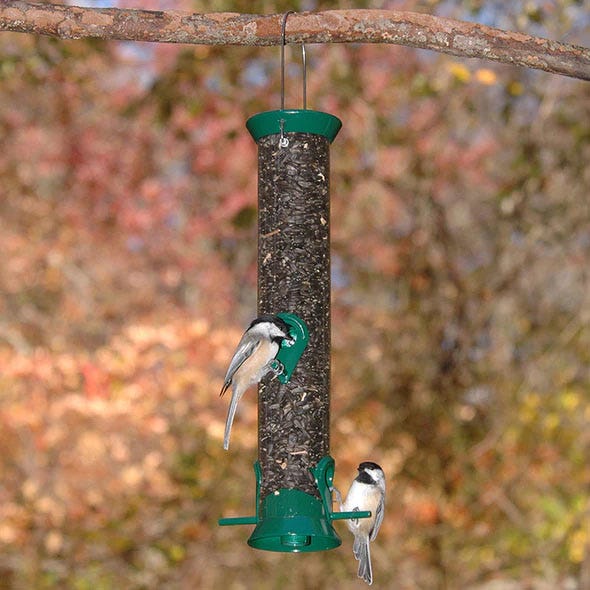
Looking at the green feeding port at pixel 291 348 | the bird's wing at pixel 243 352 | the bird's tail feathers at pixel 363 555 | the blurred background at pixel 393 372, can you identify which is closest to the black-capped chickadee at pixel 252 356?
the bird's wing at pixel 243 352

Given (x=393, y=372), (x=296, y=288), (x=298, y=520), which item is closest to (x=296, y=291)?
(x=296, y=288)

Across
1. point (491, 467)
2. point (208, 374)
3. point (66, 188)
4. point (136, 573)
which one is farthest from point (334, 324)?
point (66, 188)

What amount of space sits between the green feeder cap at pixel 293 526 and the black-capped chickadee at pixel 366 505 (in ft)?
0.89

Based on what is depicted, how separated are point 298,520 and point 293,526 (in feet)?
0.13

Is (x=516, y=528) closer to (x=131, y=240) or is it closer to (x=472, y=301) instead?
(x=472, y=301)

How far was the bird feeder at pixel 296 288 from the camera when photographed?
4.36 metres

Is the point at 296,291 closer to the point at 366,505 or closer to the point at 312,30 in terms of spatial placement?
the point at 366,505

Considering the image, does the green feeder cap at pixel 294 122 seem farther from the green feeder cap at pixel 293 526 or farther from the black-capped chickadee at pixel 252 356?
the green feeder cap at pixel 293 526

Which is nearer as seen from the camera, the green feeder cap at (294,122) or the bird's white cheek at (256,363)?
the bird's white cheek at (256,363)

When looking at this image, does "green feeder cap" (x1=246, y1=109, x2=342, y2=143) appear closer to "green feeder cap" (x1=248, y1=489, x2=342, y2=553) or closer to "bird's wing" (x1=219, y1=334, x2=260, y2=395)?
"bird's wing" (x1=219, y1=334, x2=260, y2=395)

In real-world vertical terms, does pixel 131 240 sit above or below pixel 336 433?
above

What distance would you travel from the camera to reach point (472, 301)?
8.89 m

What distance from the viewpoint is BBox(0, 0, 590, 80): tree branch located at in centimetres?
359

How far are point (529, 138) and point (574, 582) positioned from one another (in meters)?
3.24
